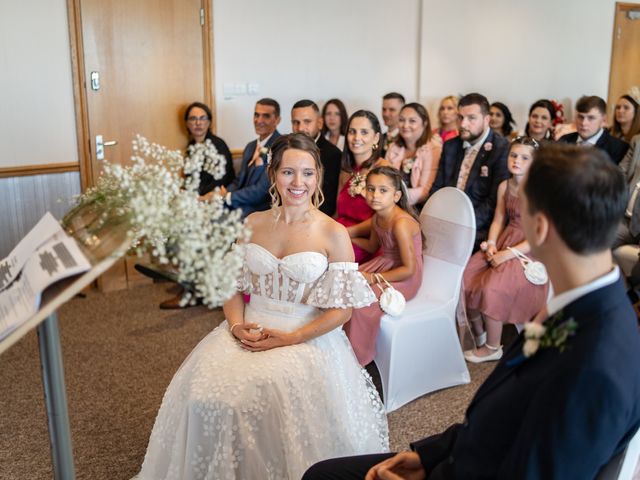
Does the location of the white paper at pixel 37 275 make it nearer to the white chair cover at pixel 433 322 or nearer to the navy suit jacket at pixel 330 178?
the white chair cover at pixel 433 322

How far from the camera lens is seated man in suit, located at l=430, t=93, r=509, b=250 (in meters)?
4.14

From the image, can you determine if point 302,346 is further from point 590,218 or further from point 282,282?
point 590,218

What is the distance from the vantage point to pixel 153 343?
400 centimetres

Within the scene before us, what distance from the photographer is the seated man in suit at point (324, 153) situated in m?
4.54

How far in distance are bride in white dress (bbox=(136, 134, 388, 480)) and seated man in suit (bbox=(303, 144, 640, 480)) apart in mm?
968

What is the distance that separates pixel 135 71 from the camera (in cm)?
500

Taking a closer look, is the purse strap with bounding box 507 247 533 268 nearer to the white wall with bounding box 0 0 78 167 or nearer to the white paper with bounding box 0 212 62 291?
the white paper with bounding box 0 212 62 291

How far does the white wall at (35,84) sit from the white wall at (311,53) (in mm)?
1179

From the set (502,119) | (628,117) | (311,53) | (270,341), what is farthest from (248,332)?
(502,119)

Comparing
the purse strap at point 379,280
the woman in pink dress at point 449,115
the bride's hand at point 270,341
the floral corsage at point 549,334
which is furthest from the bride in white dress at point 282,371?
the woman in pink dress at point 449,115

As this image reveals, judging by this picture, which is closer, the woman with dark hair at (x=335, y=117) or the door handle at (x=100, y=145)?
the door handle at (x=100, y=145)

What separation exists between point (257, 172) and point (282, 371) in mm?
2522

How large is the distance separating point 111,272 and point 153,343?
49.8 inches
